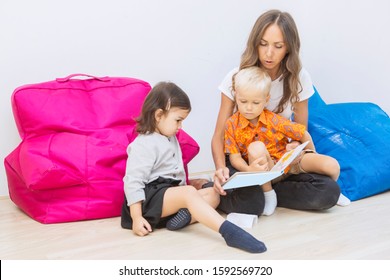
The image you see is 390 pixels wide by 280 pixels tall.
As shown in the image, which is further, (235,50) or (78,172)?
(235,50)

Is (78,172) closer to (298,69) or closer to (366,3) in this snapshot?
(298,69)

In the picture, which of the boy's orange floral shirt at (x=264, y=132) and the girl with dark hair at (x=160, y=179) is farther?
the boy's orange floral shirt at (x=264, y=132)

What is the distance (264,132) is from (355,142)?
1.79 feet

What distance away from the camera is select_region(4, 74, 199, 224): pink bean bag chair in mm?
1857

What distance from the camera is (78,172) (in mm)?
1860

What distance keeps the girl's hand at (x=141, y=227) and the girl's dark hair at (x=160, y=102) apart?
314 mm

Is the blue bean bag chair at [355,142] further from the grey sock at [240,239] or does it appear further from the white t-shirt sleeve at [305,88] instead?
the grey sock at [240,239]

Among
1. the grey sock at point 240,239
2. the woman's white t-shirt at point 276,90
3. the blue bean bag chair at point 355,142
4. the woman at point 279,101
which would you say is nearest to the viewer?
the grey sock at point 240,239

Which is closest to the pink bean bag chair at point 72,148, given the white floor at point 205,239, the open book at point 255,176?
the white floor at point 205,239

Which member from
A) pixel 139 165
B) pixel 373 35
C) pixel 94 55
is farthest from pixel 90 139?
pixel 373 35

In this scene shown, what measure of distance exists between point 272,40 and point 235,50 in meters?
0.79

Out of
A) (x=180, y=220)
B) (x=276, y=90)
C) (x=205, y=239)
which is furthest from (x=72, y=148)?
(x=276, y=90)

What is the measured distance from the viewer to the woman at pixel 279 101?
188 centimetres

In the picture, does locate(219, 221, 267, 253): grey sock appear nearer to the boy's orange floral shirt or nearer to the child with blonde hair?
the child with blonde hair
